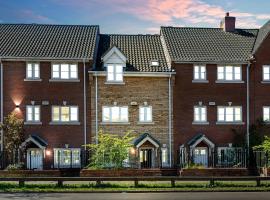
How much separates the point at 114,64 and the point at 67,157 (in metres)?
9.18

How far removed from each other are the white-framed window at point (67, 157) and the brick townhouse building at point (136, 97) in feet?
0.29

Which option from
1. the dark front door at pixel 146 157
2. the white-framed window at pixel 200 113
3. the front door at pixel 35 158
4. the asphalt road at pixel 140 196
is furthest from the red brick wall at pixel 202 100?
the asphalt road at pixel 140 196

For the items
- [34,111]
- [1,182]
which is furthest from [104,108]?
[1,182]

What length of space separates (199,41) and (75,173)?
17384 mm

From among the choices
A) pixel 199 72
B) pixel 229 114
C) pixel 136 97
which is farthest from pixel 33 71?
pixel 229 114

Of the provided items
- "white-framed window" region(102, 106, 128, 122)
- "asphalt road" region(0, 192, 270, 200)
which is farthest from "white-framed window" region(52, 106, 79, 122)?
"asphalt road" region(0, 192, 270, 200)

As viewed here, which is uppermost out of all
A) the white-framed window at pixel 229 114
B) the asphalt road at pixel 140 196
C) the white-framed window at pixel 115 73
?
the white-framed window at pixel 115 73

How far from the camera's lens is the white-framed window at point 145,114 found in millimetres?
48000

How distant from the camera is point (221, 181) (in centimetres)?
3850

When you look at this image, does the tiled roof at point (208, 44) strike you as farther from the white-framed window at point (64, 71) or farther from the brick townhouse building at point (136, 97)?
the white-framed window at point (64, 71)

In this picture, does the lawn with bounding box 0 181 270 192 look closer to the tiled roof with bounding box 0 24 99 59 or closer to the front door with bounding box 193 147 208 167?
the front door with bounding box 193 147 208 167

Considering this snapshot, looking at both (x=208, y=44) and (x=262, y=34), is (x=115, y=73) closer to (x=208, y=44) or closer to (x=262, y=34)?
(x=208, y=44)

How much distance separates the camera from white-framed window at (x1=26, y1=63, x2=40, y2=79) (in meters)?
47.3

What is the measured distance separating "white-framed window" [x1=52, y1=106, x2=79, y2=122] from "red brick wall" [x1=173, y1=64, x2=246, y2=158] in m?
8.82
